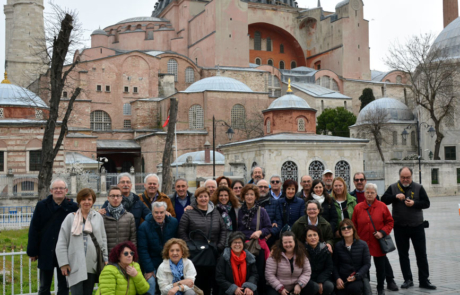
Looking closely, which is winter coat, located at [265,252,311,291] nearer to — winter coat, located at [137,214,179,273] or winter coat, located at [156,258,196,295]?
winter coat, located at [156,258,196,295]

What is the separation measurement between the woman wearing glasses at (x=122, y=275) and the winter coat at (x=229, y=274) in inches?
36.8

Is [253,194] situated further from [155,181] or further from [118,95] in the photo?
[118,95]

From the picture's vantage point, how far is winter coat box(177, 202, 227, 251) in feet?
21.2

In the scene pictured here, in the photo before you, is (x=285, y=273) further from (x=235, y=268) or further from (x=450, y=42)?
(x=450, y=42)

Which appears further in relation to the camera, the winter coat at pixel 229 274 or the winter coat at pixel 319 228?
the winter coat at pixel 319 228

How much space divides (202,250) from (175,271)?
55 cm

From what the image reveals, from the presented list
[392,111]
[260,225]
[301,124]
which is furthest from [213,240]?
[392,111]

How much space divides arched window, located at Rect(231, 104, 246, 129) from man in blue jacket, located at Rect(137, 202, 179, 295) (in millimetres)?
33634

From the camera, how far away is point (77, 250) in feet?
19.2

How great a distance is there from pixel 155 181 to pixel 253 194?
136 cm

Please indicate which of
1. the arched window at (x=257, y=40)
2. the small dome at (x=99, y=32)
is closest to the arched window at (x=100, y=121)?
the small dome at (x=99, y=32)

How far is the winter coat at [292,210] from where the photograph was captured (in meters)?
7.11

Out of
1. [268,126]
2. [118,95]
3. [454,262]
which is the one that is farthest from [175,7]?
[454,262]

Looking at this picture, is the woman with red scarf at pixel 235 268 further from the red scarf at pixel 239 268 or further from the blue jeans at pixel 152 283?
the blue jeans at pixel 152 283
